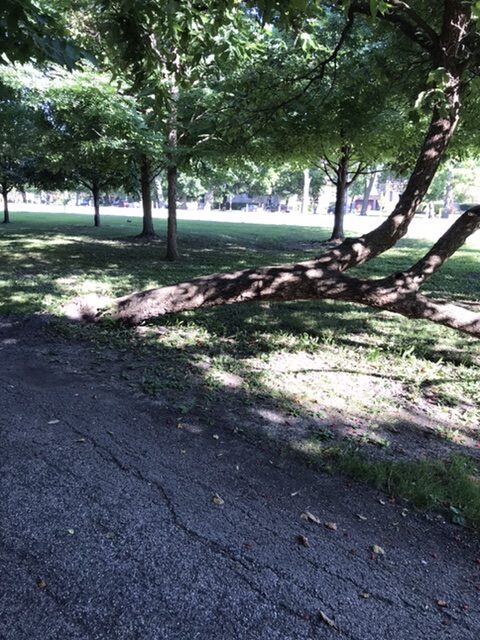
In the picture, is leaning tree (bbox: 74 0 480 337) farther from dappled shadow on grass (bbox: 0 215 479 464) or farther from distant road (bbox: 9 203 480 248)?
distant road (bbox: 9 203 480 248)

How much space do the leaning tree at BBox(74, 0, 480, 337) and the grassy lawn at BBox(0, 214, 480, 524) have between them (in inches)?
21.7

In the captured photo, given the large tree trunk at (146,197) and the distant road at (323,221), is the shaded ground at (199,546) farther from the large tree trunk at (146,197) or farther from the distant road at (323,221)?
the distant road at (323,221)

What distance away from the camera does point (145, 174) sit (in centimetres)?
1919

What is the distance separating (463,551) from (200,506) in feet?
5.05

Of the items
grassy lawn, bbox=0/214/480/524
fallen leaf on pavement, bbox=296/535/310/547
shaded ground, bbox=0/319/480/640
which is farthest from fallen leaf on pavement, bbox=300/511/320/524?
grassy lawn, bbox=0/214/480/524

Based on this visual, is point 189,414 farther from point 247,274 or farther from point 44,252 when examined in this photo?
point 44,252

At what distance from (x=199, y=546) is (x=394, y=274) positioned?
15.1 ft

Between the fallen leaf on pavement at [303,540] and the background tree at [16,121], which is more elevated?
the background tree at [16,121]

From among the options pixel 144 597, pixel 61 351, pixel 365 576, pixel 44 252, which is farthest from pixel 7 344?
pixel 44 252

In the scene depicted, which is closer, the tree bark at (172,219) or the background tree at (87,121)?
the background tree at (87,121)

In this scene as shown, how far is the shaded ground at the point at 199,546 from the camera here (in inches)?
84.9

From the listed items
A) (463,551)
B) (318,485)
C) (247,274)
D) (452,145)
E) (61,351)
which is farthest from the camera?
(452,145)

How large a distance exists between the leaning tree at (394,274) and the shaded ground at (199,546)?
8.61 ft

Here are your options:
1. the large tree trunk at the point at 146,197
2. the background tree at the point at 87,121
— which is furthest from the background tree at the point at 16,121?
the large tree trunk at the point at 146,197
